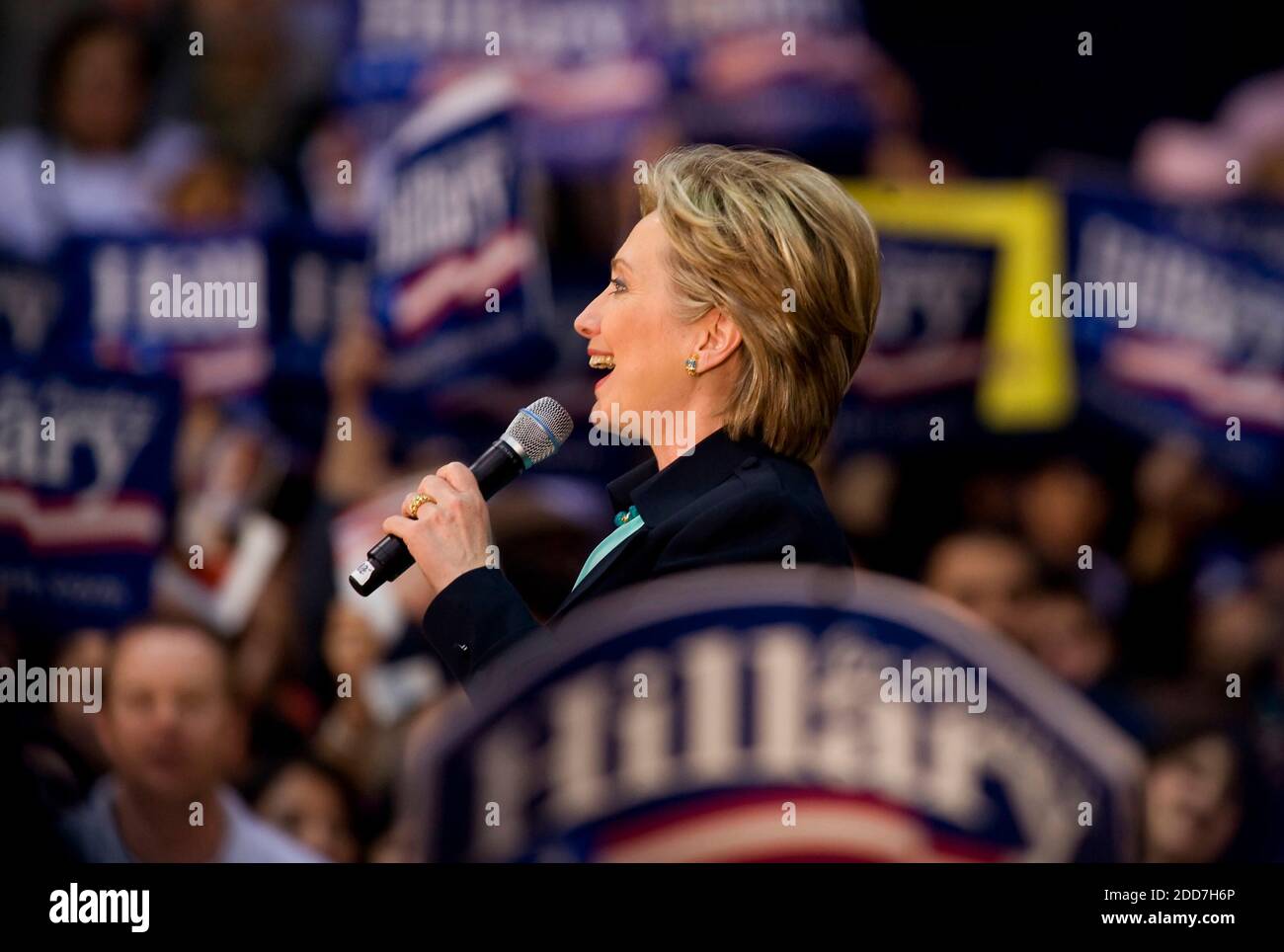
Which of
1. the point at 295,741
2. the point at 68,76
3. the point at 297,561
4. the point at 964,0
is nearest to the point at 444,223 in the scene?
the point at 297,561

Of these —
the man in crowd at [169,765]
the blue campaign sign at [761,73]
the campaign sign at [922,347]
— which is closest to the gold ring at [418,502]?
the man in crowd at [169,765]

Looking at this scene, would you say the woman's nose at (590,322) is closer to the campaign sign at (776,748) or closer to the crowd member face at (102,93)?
the campaign sign at (776,748)

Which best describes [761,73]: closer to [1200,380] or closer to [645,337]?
[1200,380]

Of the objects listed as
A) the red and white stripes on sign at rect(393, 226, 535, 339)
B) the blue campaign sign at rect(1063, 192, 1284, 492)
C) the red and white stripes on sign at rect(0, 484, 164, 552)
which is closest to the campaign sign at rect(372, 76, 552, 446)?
the red and white stripes on sign at rect(393, 226, 535, 339)

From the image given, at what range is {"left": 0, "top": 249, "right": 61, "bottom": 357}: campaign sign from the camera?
4.65m

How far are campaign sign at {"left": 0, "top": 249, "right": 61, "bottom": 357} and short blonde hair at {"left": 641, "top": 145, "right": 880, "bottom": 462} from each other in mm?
2812

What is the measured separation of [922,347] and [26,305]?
7.51 feet

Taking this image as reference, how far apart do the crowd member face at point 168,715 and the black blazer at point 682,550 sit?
5.83 feet

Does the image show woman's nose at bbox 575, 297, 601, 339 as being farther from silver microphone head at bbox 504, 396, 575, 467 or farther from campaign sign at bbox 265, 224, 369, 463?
campaign sign at bbox 265, 224, 369, 463

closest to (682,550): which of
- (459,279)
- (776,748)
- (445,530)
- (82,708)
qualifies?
(445,530)

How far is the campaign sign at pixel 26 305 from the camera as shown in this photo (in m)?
4.65

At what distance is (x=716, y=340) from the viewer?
2158mm

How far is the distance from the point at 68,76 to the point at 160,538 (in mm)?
2156

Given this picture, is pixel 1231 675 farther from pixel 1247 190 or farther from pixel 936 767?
pixel 936 767
